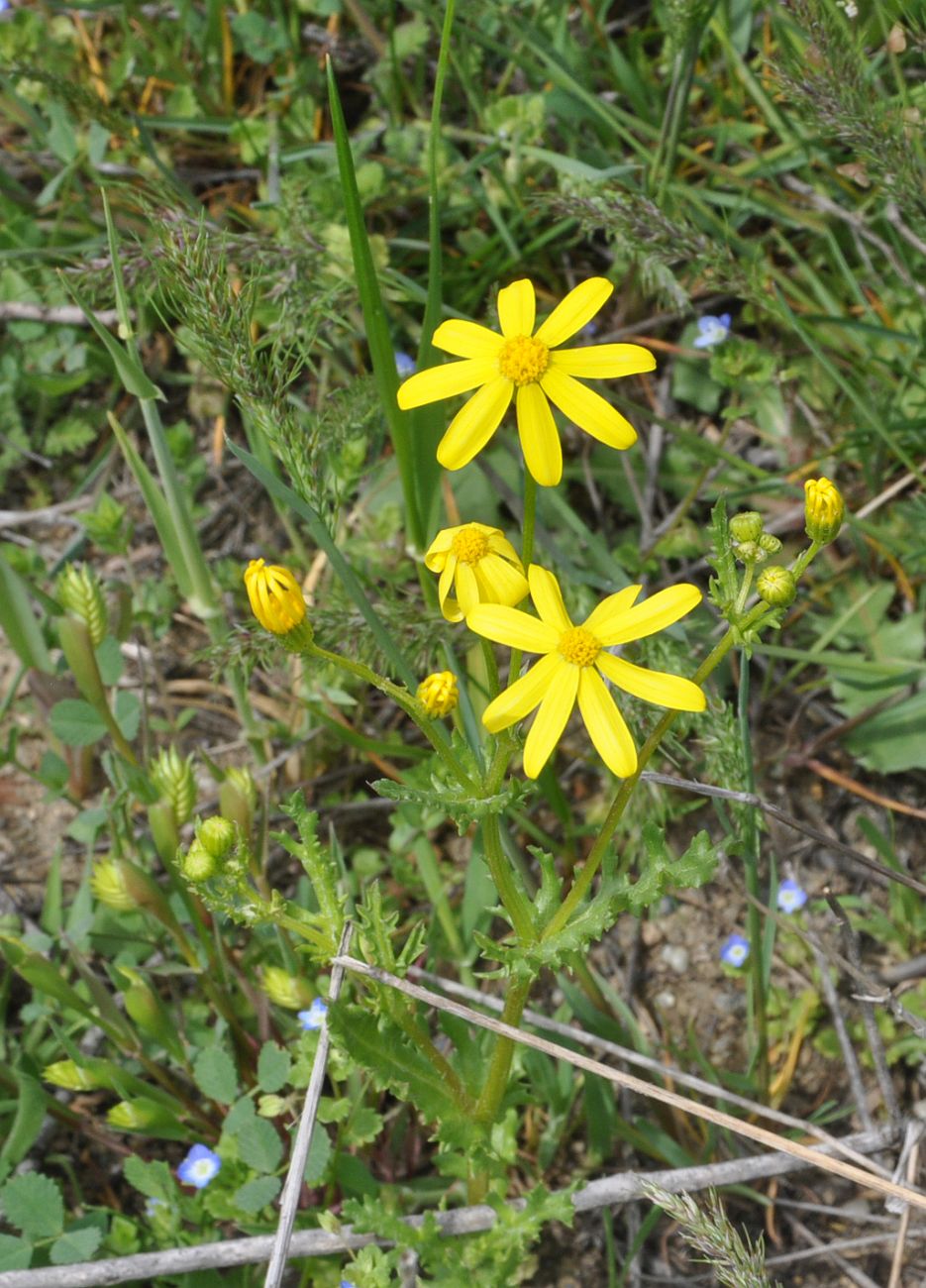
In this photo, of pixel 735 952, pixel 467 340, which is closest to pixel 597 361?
pixel 467 340

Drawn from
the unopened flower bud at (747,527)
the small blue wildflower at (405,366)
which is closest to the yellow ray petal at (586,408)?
the unopened flower bud at (747,527)

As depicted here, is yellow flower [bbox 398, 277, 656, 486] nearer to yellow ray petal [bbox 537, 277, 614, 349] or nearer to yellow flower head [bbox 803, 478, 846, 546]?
yellow ray petal [bbox 537, 277, 614, 349]

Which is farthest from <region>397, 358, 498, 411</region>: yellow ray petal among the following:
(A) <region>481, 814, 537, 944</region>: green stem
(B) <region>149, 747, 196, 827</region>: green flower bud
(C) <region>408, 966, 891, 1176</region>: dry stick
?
(C) <region>408, 966, 891, 1176</region>: dry stick

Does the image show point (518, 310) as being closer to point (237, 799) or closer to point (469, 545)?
point (469, 545)

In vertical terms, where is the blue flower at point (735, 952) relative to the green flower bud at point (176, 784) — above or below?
below

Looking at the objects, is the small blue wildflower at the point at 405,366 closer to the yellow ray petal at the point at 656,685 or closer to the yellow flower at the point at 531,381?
the yellow flower at the point at 531,381

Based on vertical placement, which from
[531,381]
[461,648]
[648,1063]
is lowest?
[648,1063]
